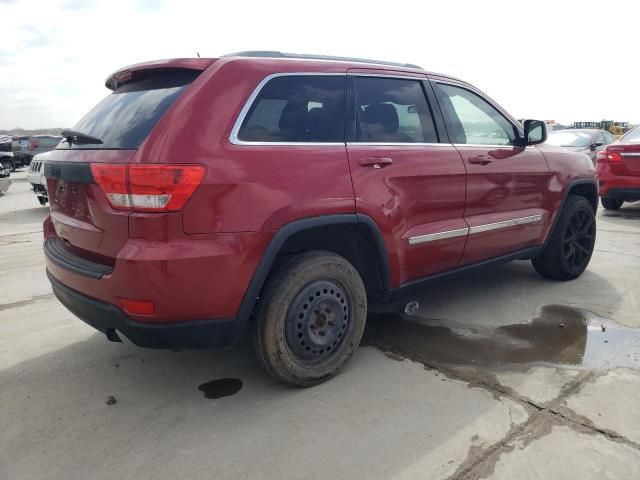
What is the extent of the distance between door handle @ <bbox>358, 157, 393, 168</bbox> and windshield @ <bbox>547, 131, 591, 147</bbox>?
382 inches

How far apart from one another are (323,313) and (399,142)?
1182mm

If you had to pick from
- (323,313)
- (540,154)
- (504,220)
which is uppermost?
(540,154)

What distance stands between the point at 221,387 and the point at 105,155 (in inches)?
57.5

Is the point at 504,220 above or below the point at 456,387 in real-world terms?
above

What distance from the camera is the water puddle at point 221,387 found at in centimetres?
300

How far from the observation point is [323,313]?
2994mm

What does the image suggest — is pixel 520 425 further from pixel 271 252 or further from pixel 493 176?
pixel 493 176

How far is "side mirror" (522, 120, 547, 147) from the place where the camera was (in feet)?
13.9

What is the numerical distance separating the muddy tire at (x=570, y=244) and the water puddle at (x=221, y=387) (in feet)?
9.82

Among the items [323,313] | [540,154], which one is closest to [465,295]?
[540,154]

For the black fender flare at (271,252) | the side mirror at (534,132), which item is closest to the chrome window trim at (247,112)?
the black fender flare at (271,252)

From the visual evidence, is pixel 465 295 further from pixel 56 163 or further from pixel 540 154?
pixel 56 163

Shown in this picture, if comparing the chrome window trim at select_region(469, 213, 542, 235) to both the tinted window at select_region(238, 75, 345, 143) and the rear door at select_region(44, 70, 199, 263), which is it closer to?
the tinted window at select_region(238, 75, 345, 143)

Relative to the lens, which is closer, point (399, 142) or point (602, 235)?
point (399, 142)
